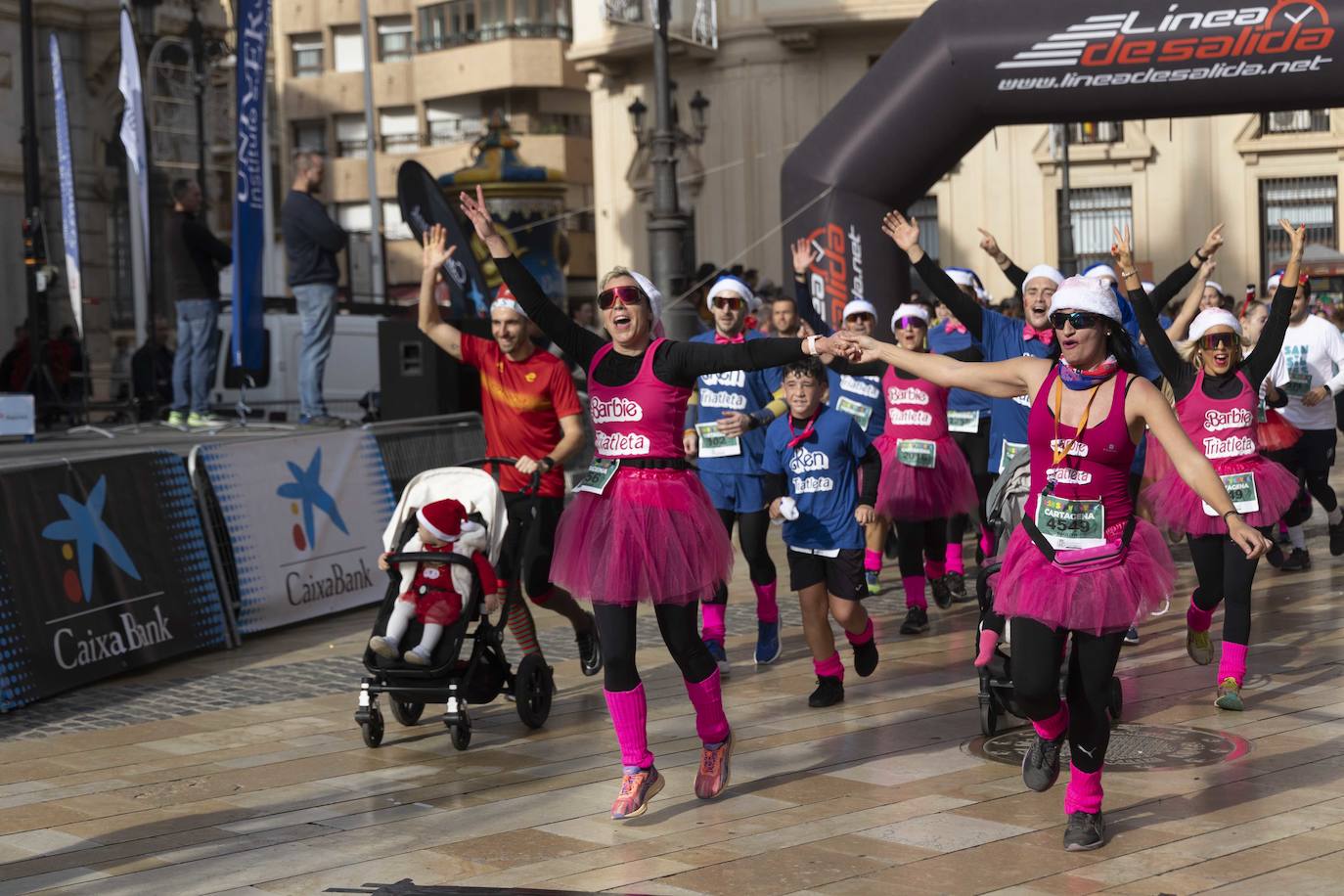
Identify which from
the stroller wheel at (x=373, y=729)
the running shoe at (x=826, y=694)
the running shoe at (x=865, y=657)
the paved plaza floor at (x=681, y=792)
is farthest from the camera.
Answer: the running shoe at (x=865, y=657)

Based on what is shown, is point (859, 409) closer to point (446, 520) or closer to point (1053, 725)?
point (446, 520)

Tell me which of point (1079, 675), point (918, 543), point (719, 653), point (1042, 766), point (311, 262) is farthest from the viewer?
point (311, 262)

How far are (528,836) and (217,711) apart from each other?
3278mm

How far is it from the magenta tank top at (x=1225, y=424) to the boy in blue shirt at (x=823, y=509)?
1.61 m

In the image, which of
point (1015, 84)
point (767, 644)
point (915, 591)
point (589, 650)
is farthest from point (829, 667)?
point (1015, 84)

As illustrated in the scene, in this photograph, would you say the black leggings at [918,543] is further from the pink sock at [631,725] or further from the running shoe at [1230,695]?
the pink sock at [631,725]

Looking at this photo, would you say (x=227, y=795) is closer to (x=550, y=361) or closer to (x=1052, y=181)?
(x=550, y=361)

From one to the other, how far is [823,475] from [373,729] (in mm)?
2542

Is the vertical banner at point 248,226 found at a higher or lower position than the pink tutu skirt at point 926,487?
higher

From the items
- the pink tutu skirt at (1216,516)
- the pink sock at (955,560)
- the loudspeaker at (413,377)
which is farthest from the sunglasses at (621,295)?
the loudspeaker at (413,377)

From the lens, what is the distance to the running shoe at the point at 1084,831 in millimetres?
6086

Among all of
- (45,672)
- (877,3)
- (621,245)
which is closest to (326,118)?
(621,245)

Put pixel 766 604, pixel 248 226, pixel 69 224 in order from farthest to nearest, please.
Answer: pixel 69 224
pixel 248 226
pixel 766 604

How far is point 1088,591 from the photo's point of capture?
6.17 metres
